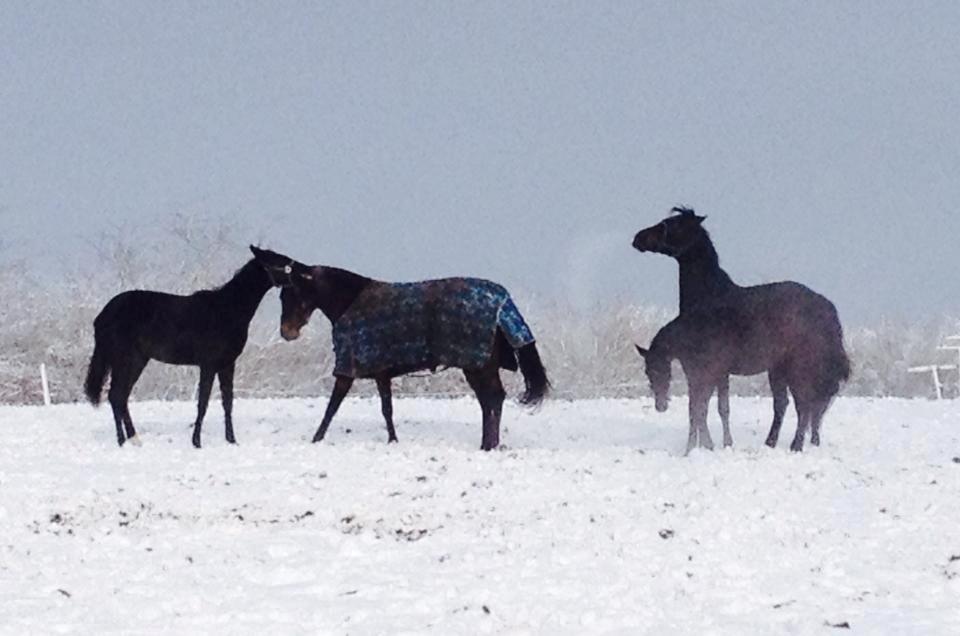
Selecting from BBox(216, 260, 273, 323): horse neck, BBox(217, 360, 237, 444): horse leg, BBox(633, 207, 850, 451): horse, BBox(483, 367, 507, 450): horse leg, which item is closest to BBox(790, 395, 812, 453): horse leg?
BBox(633, 207, 850, 451): horse

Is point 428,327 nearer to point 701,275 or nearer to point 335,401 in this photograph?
point 335,401

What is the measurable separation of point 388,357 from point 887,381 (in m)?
36.9

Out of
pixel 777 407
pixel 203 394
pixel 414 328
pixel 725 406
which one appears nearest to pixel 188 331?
pixel 203 394

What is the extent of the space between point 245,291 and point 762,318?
6.37m

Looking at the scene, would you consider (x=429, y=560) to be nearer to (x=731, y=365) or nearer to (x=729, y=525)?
(x=729, y=525)

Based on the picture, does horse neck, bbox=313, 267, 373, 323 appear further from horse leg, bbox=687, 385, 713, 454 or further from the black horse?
horse leg, bbox=687, 385, 713, 454

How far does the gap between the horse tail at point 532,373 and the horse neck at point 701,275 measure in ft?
6.46

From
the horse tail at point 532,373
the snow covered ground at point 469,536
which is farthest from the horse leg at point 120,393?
the horse tail at point 532,373

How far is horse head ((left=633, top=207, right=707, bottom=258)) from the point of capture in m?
15.0

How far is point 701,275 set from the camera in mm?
14906

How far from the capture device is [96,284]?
42344 millimetres

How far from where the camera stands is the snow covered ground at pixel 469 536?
23.4 ft

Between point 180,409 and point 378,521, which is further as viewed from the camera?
point 180,409

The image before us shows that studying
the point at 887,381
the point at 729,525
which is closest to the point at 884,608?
the point at 729,525
